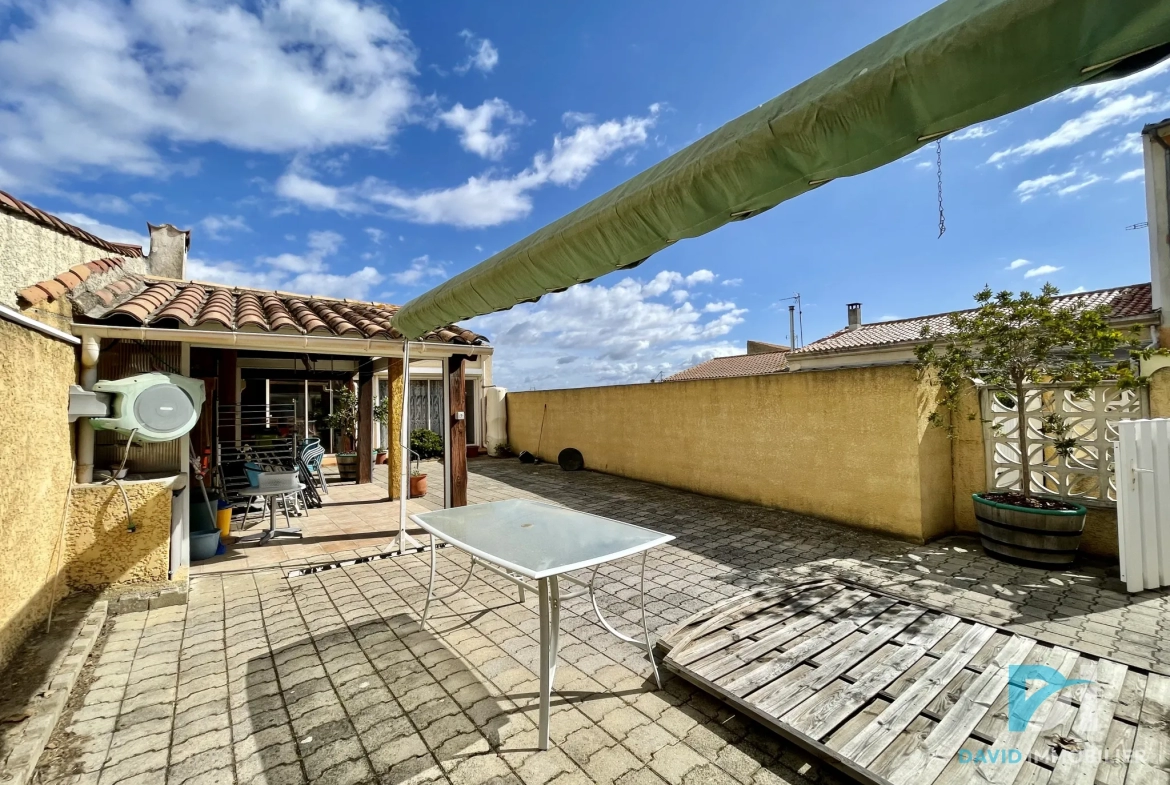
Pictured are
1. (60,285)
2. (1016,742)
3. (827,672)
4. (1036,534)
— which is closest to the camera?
(1016,742)

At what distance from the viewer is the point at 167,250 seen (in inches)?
356

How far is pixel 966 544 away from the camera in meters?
5.98

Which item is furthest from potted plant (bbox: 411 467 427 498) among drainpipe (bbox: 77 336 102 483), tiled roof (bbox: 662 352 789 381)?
tiled roof (bbox: 662 352 789 381)

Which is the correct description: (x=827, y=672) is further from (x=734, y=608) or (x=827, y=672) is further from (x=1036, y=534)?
(x=1036, y=534)

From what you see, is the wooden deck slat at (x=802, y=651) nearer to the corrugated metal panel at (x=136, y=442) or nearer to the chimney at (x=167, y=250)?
the corrugated metal panel at (x=136, y=442)

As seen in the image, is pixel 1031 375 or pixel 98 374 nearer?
pixel 98 374

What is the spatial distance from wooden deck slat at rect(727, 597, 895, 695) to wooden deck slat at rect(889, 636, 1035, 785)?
2.56 feet

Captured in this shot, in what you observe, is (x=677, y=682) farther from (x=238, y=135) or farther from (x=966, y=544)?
(x=238, y=135)

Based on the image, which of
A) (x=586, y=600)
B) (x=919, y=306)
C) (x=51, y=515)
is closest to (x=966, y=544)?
(x=586, y=600)

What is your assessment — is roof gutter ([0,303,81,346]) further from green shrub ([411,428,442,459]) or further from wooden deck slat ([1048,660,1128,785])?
green shrub ([411,428,442,459])

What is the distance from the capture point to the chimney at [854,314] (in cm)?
1942

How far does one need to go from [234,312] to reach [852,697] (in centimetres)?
691

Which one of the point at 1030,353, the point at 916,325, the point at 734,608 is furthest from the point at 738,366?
Answer: the point at 734,608

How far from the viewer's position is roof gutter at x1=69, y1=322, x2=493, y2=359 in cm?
436
